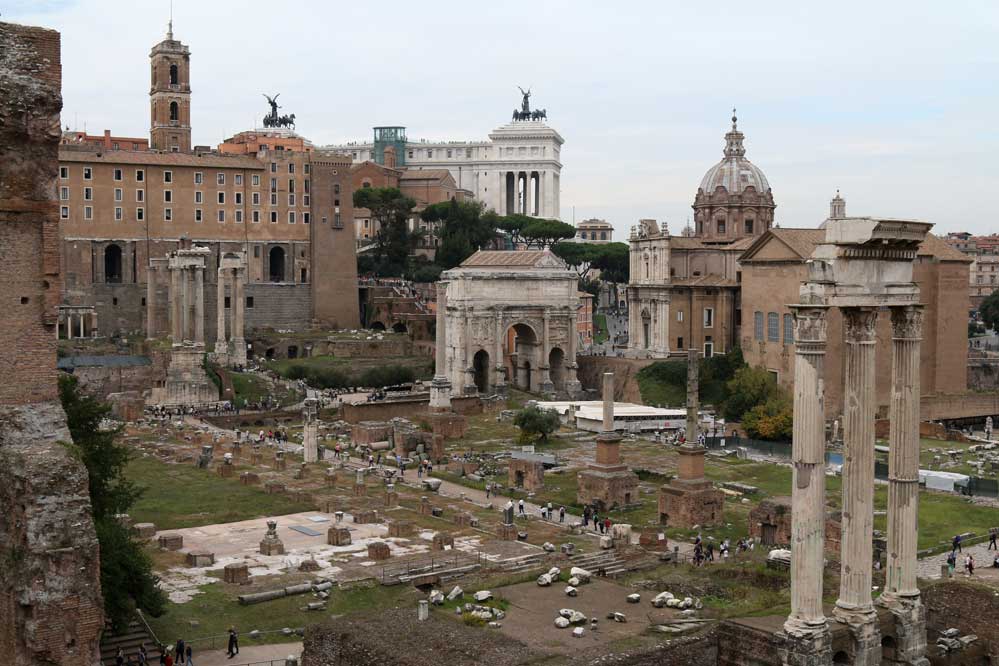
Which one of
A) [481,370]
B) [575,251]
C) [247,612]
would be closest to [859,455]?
[247,612]

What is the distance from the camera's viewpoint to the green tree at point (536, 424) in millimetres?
44938

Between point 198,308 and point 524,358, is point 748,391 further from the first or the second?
point 198,308

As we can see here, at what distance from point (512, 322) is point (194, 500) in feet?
90.7

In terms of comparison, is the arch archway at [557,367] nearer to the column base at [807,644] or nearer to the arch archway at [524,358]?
the arch archway at [524,358]

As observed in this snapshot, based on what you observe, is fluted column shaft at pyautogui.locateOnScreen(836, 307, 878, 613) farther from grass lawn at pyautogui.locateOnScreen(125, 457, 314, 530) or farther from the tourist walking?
grass lawn at pyautogui.locateOnScreen(125, 457, 314, 530)

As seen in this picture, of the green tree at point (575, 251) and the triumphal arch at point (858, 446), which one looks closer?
the triumphal arch at point (858, 446)

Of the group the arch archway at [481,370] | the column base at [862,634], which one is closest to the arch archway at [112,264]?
the arch archway at [481,370]

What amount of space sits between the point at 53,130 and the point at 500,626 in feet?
31.6

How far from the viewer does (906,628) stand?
16.9 m

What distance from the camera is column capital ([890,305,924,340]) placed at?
659 inches

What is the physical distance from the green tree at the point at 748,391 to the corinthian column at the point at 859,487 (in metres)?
32.5

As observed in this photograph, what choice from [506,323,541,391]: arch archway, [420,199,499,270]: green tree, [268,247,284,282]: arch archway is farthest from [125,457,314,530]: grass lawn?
[420,199,499,270]: green tree

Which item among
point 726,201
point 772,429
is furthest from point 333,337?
point 772,429

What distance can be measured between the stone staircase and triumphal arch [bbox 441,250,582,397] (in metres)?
36.7
